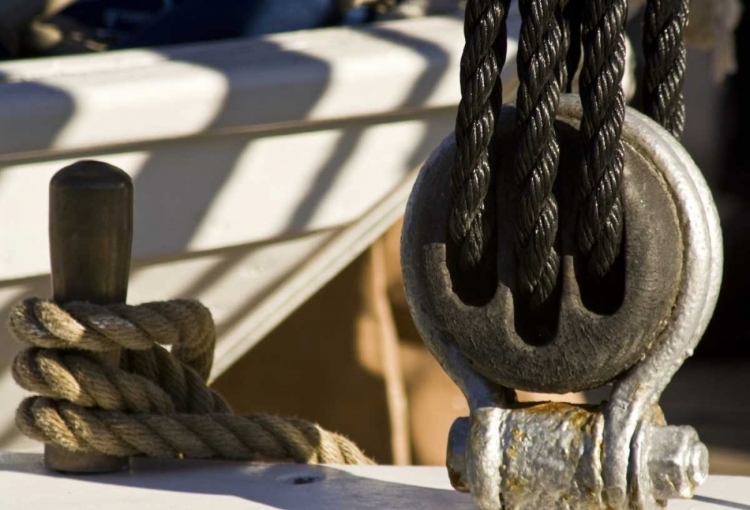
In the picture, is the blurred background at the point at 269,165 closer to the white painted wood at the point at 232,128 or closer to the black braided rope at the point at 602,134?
the white painted wood at the point at 232,128

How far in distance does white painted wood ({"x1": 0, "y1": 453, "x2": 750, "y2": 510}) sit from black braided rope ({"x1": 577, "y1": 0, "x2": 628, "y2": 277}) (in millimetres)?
274

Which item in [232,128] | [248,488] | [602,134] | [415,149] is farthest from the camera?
[415,149]

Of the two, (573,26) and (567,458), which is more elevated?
(573,26)

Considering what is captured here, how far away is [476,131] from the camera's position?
87cm

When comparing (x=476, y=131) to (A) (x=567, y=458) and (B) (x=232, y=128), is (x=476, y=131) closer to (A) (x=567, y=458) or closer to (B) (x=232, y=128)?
(A) (x=567, y=458)

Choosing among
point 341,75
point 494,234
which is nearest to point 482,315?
point 494,234

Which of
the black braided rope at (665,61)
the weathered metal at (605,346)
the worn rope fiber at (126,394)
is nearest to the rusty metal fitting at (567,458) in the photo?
the weathered metal at (605,346)

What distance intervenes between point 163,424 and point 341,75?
0.71 m

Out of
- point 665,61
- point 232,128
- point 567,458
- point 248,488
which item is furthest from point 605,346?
point 232,128

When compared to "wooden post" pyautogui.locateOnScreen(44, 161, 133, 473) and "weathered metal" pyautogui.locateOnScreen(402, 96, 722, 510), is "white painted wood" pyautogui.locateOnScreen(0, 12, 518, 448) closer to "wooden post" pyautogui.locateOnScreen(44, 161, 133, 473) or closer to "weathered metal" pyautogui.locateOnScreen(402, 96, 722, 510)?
"wooden post" pyautogui.locateOnScreen(44, 161, 133, 473)

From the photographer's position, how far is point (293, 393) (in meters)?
2.16

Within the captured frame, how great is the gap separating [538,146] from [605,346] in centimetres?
15

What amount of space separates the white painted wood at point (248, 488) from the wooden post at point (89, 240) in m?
0.02

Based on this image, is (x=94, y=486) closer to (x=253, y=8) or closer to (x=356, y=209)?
(x=356, y=209)
